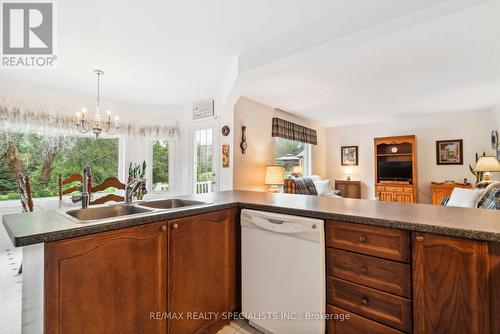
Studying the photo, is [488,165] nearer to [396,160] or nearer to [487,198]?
[396,160]

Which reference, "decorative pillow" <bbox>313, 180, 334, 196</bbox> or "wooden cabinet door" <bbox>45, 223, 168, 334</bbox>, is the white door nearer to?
"decorative pillow" <bbox>313, 180, 334, 196</bbox>

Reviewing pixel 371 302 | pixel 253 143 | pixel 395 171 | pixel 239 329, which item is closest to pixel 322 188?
pixel 253 143

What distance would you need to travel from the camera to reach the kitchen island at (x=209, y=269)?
94 centimetres

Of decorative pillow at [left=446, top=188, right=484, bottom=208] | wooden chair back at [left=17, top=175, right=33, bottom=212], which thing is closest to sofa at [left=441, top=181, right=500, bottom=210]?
decorative pillow at [left=446, top=188, right=484, bottom=208]

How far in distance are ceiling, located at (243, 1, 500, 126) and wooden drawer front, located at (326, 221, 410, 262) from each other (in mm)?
1525

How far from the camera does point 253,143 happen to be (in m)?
4.24

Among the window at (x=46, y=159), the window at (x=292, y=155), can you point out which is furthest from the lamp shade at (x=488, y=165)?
the window at (x=46, y=159)

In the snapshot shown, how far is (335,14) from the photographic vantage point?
75.9 inches

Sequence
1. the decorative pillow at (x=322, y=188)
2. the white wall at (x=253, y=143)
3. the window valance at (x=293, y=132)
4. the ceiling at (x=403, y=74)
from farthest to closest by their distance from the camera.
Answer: the decorative pillow at (x=322, y=188)
the window valance at (x=293, y=132)
the white wall at (x=253, y=143)
the ceiling at (x=403, y=74)

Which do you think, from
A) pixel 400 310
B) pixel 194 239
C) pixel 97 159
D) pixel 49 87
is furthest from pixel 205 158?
pixel 400 310

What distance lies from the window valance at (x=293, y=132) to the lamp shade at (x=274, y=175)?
82 centimetres

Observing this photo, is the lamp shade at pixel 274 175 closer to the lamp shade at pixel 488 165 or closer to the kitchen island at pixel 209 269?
the kitchen island at pixel 209 269

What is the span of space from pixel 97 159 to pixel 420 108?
20.9ft

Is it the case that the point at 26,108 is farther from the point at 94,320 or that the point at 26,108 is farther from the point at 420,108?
the point at 420,108
